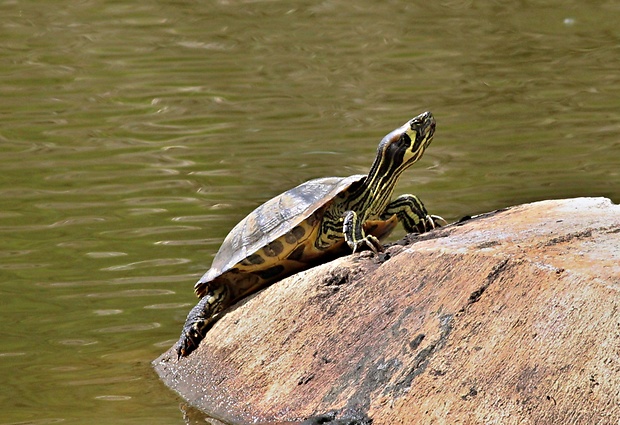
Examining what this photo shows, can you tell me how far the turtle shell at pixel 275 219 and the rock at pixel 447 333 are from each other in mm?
216

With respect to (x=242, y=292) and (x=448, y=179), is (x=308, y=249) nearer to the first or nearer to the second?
(x=242, y=292)

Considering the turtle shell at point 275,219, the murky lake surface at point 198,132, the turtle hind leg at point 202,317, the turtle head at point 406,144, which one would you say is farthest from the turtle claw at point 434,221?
the murky lake surface at point 198,132

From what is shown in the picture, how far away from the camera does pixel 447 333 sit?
423 cm

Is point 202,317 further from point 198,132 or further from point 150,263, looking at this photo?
point 198,132

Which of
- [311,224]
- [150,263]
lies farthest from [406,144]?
[150,263]

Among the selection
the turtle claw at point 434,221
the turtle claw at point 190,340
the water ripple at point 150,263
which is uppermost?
the turtle claw at point 434,221

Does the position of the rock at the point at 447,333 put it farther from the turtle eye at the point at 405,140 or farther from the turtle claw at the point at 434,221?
the turtle eye at the point at 405,140

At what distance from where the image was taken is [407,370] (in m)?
4.25

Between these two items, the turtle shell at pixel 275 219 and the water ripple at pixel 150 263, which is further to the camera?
the water ripple at pixel 150 263

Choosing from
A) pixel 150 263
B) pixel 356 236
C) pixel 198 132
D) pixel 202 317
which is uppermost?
pixel 356 236

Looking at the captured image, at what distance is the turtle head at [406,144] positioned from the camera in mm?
5211

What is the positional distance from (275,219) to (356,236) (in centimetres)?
46

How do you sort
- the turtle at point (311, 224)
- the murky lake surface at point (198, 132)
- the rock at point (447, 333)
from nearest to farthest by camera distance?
the rock at point (447, 333)
the turtle at point (311, 224)
the murky lake surface at point (198, 132)

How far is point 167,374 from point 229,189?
360 centimetres
